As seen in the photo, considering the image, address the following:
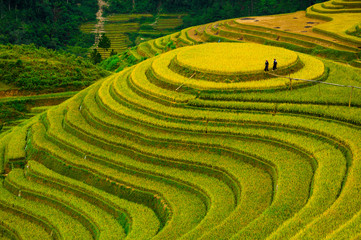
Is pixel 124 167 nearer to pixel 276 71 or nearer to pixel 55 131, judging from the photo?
pixel 55 131

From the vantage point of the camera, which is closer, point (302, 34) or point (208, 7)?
point (302, 34)

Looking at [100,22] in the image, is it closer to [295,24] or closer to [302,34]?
[295,24]

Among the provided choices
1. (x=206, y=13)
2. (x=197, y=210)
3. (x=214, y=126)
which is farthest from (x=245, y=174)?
(x=206, y=13)

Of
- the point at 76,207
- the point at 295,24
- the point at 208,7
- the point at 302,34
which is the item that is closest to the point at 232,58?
the point at 302,34

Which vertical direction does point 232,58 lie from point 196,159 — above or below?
above

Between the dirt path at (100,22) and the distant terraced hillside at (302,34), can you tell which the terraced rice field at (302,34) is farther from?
the dirt path at (100,22)

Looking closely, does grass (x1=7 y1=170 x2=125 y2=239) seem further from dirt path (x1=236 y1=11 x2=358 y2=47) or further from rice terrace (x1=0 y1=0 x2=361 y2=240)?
dirt path (x1=236 y1=11 x2=358 y2=47)
